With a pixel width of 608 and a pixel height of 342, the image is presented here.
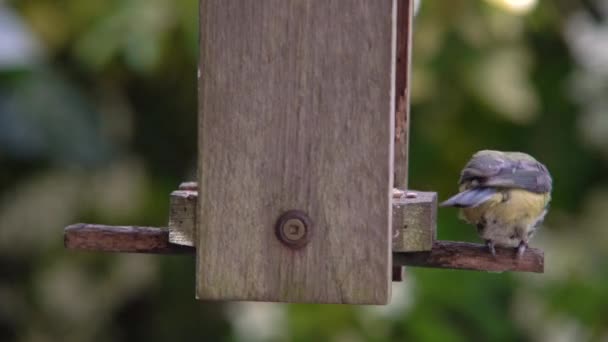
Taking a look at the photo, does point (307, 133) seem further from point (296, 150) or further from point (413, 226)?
point (413, 226)

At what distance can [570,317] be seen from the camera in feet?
16.0

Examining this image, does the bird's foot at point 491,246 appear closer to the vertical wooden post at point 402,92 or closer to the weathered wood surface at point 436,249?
the weathered wood surface at point 436,249

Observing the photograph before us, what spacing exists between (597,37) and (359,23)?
3210 mm

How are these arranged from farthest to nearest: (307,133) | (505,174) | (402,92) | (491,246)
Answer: (402,92) → (505,174) → (491,246) → (307,133)

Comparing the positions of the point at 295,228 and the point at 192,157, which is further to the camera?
the point at 192,157

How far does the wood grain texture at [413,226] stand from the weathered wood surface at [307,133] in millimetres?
84

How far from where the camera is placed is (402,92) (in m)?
2.78

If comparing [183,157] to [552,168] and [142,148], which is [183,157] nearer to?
[142,148]

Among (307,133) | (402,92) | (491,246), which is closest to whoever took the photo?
(307,133)

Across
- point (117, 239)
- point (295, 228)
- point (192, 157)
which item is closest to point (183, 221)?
point (117, 239)

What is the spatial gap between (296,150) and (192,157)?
358 cm

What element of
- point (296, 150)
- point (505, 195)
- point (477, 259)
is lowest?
point (477, 259)

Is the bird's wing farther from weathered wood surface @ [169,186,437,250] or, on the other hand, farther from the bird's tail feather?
weathered wood surface @ [169,186,437,250]

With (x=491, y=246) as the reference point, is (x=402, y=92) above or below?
above
